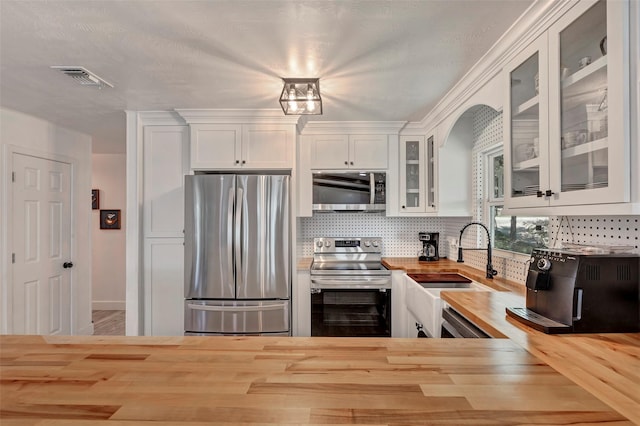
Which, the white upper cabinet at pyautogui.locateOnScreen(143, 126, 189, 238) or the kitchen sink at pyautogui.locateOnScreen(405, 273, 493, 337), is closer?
the kitchen sink at pyautogui.locateOnScreen(405, 273, 493, 337)

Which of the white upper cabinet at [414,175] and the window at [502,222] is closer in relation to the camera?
the window at [502,222]

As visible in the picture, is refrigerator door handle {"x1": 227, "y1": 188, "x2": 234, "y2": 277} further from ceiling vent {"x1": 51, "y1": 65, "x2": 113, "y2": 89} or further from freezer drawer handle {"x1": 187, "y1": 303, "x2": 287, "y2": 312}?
ceiling vent {"x1": 51, "y1": 65, "x2": 113, "y2": 89}

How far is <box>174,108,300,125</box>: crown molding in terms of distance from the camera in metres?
3.01

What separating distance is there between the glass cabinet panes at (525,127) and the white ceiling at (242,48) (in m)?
0.26

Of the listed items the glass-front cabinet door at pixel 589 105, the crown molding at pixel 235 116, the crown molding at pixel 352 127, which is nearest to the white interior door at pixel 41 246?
the crown molding at pixel 235 116

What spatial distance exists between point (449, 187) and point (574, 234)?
1473mm

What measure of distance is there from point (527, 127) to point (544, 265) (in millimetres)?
674

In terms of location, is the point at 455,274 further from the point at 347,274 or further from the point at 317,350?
the point at 317,350

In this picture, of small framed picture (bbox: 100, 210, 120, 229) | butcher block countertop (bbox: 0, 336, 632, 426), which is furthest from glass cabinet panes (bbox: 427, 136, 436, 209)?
small framed picture (bbox: 100, 210, 120, 229)

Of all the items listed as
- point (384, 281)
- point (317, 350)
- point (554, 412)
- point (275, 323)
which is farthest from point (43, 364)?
point (384, 281)

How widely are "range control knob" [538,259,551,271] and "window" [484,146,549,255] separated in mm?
915

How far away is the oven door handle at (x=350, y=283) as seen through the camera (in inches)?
120

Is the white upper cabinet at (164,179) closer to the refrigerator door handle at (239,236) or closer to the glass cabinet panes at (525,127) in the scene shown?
the refrigerator door handle at (239,236)

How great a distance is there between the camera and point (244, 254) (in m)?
2.80
